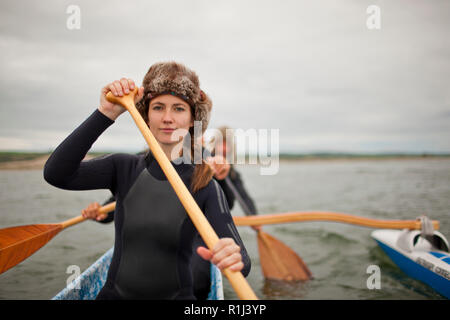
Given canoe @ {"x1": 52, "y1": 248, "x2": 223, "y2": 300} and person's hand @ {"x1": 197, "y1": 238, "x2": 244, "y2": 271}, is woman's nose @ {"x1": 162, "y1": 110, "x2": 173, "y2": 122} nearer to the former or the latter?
person's hand @ {"x1": 197, "y1": 238, "x2": 244, "y2": 271}

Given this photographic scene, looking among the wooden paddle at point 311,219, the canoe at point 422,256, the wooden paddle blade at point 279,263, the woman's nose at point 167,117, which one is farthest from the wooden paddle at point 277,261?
the woman's nose at point 167,117

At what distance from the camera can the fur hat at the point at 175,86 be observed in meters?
1.77

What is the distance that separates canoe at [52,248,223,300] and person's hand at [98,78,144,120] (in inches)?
59.9

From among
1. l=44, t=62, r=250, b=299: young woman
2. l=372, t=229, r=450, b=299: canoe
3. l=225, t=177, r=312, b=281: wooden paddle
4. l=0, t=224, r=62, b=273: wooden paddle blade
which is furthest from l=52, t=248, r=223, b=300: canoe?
l=372, t=229, r=450, b=299: canoe

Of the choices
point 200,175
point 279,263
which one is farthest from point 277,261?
point 200,175

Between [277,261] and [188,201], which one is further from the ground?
[188,201]

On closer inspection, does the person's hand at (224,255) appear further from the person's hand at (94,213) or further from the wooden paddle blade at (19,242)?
the person's hand at (94,213)

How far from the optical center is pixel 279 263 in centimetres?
520

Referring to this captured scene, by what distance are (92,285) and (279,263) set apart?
3284 mm

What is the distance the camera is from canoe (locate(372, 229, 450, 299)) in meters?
3.86

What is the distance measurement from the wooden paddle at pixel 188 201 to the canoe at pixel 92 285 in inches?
58.3

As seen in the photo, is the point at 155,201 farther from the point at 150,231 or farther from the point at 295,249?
the point at 295,249

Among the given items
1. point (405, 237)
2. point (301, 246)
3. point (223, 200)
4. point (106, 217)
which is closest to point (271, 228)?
point (301, 246)

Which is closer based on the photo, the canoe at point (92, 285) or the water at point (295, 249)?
the canoe at point (92, 285)
